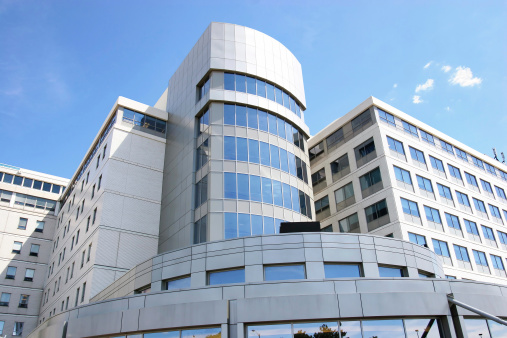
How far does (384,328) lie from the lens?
59.0 feet

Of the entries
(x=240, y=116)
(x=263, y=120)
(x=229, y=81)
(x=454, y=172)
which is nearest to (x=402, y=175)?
(x=454, y=172)

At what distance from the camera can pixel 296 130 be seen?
38094 mm

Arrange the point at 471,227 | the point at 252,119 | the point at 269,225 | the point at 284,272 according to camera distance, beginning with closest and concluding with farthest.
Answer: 1. the point at 284,272
2. the point at 269,225
3. the point at 252,119
4. the point at 471,227

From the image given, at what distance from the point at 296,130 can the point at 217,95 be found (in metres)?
7.57

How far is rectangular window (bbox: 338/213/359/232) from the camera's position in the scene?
40000 millimetres

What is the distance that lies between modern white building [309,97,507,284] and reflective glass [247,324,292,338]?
20.5 m

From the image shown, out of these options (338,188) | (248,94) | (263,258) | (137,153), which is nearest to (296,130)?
(248,94)

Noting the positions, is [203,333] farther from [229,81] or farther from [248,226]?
[229,81]

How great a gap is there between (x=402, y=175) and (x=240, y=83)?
54.3 feet

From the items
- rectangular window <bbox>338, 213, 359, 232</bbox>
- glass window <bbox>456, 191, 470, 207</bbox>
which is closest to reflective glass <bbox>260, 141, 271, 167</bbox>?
rectangular window <bbox>338, 213, 359, 232</bbox>

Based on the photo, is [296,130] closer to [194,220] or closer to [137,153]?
[194,220]

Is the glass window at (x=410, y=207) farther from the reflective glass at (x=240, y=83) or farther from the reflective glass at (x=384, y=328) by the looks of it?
the reflective glass at (x=384, y=328)

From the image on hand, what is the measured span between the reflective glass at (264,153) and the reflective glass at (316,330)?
56.6 feet

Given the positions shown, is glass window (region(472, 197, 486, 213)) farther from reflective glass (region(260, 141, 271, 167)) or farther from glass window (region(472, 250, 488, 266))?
reflective glass (region(260, 141, 271, 167))
